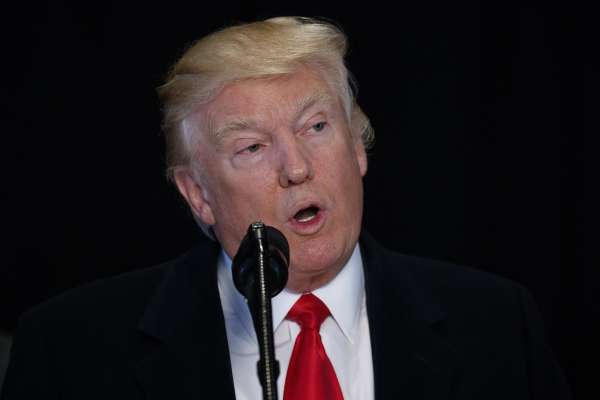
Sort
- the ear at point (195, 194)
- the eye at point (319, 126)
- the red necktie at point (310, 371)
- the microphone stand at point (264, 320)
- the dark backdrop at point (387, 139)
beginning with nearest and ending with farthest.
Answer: the microphone stand at point (264, 320), the red necktie at point (310, 371), the eye at point (319, 126), the ear at point (195, 194), the dark backdrop at point (387, 139)

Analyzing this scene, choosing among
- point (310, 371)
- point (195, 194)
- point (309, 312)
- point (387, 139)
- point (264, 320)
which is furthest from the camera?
point (387, 139)

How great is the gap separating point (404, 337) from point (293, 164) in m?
0.51

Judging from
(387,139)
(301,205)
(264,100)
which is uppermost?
(264,100)

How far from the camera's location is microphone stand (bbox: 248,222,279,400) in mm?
1379

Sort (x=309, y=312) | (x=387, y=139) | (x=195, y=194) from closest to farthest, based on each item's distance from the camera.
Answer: (x=309, y=312) < (x=195, y=194) < (x=387, y=139)

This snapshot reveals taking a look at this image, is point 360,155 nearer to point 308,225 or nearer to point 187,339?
point 308,225

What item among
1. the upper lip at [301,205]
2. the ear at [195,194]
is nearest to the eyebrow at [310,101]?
the upper lip at [301,205]

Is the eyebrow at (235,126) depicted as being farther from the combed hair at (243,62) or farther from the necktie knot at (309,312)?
the necktie knot at (309,312)

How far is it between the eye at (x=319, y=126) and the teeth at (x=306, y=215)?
191mm

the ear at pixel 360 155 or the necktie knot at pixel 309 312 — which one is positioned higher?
the ear at pixel 360 155

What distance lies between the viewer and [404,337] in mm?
2236

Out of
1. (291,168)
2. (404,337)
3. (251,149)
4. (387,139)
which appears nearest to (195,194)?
(251,149)

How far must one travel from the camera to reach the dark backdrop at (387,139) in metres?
2.84

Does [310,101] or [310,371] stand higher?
[310,101]
